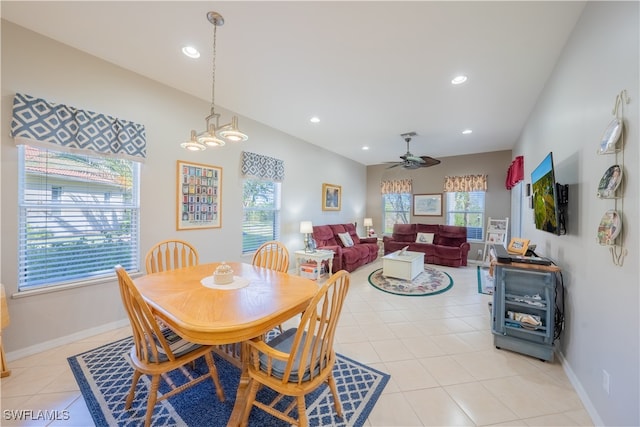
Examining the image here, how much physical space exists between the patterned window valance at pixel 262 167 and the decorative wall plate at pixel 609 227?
385 cm

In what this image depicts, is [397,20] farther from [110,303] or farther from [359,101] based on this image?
[110,303]

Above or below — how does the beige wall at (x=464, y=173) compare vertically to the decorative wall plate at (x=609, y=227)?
above

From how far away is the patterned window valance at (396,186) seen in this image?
7.15 m

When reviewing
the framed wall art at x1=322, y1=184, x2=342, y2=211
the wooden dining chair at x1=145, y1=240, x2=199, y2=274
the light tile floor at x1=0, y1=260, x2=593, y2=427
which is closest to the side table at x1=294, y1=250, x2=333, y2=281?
the light tile floor at x1=0, y1=260, x2=593, y2=427

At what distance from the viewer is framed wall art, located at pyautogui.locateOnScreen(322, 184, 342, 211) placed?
5952 millimetres

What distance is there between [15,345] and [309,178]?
4.55 meters

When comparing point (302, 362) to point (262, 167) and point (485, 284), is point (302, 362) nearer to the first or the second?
point (262, 167)

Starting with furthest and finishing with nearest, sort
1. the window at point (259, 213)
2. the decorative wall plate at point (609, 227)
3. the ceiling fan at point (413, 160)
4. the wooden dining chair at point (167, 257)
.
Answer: the ceiling fan at point (413, 160)
the window at point (259, 213)
the wooden dining chair at point (167, 257)
the decorative wall plate at point (609, 227)

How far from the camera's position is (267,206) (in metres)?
4.50

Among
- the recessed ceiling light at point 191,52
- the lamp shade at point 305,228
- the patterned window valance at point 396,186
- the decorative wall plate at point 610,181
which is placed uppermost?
the recessed ceiling light at point 191,52

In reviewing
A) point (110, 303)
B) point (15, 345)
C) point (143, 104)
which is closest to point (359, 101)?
point (143, 104)

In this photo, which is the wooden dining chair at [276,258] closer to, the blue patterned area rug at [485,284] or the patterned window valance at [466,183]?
the blue patterned area rug at [485,284]

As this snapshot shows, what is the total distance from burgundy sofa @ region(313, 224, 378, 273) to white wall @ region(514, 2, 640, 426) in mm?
3190

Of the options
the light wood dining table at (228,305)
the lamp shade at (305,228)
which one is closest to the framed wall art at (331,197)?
the lamp shade at (305,228)
